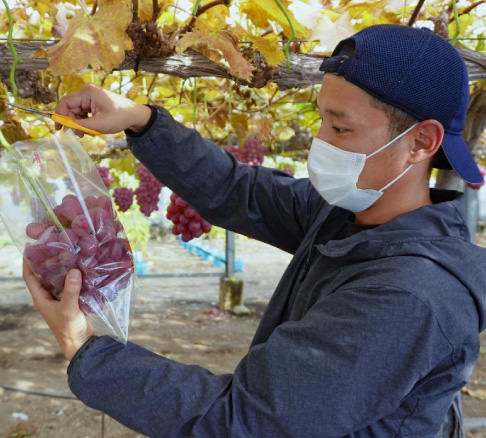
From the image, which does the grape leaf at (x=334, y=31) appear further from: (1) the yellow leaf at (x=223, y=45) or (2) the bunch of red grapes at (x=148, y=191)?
(2) the bunch of red grapes at (x=148, y=191)

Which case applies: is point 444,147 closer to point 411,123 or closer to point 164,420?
point 411,123

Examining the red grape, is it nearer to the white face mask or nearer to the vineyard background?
the vineyard background

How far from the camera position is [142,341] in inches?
238

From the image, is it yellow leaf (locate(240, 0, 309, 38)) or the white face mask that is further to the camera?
yellow leaf (locate(240, 0, 309, 38))

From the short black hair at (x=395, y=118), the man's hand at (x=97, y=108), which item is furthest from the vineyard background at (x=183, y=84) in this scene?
the short black hair at (x=395, y=118)

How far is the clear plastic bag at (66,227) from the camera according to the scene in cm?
117

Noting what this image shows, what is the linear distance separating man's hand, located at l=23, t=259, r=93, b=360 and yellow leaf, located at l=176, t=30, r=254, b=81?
Answer: 818 mm

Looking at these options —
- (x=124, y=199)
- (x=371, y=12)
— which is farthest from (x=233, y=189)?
(x=124, y=199)

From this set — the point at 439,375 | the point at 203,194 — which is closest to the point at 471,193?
the point at 203,194

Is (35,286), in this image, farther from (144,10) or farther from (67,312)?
(144,10)

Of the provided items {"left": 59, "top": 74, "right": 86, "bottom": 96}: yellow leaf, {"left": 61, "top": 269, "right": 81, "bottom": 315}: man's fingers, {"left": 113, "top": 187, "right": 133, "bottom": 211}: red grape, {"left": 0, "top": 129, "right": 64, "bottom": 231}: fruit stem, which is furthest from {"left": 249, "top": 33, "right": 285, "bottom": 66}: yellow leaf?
{"left": 113, "top": 187, "right": 133, "bottom": 211}: red grape

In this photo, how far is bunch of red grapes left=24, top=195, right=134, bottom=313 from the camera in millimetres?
1165

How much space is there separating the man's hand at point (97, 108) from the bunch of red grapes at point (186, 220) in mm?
1222

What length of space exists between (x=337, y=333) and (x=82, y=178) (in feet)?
2.24
